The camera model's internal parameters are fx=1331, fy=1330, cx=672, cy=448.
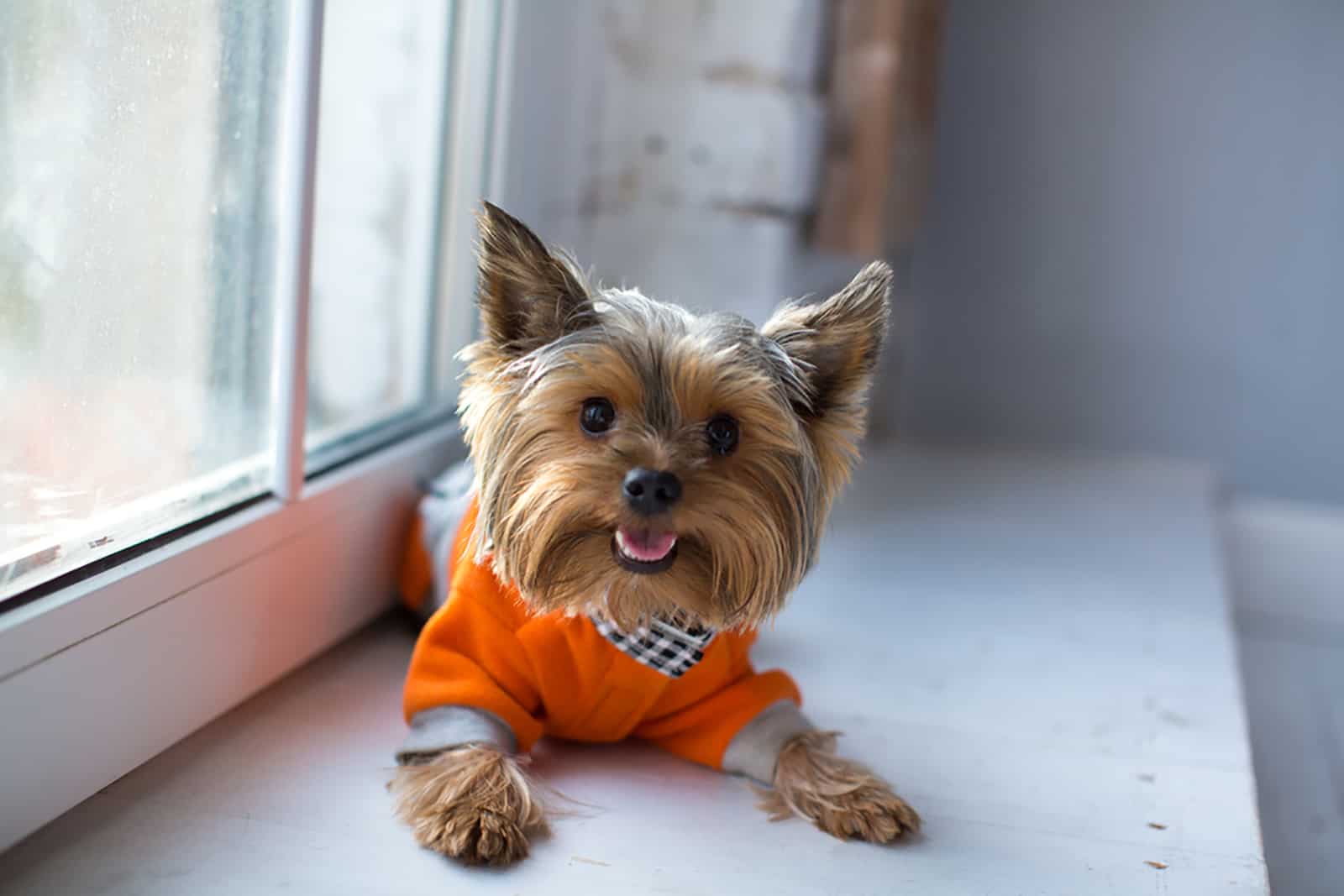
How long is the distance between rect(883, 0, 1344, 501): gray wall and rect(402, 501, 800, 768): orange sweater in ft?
5.56

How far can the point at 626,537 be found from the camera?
3.71 ft

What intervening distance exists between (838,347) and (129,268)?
0.65 metres

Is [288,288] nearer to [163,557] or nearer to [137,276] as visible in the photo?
[137,276]

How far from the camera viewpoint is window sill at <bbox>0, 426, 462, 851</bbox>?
1.07 meters

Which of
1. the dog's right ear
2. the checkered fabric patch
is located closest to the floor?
the checkered fabric patch

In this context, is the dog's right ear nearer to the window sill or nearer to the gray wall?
the window sill

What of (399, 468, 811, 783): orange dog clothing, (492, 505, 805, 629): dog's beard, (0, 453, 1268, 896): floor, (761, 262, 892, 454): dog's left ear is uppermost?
(761, 262, 892, 454): dog's left ear

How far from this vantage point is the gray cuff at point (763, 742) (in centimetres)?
130

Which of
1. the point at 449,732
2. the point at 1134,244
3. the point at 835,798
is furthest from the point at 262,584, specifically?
the point at 1134,244

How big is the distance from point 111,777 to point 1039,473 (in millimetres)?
2018

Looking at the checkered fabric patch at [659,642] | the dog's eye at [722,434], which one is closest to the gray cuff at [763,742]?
the checkered fabric patch at [659,642]

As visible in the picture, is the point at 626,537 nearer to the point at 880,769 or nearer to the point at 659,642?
the point at 659,642

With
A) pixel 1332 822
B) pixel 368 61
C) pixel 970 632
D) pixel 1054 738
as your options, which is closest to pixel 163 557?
pixel 368 61

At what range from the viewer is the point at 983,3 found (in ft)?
9.21
